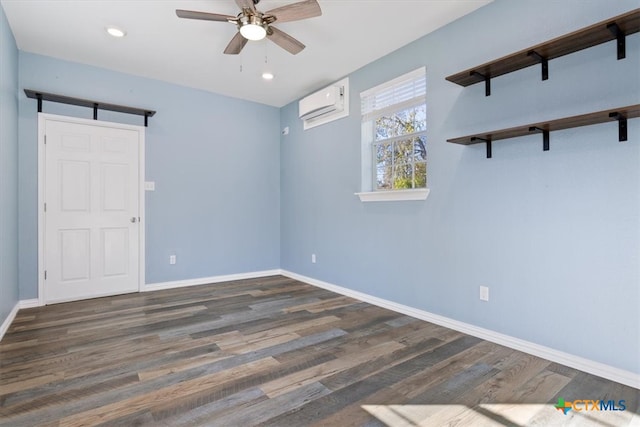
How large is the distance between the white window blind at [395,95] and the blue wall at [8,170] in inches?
133

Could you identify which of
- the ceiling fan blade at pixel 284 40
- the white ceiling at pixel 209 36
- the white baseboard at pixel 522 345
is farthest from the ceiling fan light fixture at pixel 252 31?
the white baseboard at pixel 522 345

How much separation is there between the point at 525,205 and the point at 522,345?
1031 mm

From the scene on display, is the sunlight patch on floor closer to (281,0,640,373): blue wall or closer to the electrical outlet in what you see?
(281,0,640,373): blue wall

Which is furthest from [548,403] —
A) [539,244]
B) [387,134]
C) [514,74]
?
[387,134]

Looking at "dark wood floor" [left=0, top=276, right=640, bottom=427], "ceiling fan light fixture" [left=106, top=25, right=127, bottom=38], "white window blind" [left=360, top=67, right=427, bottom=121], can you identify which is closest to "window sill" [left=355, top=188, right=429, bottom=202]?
"white window blind" [left=360, top=67, right=427, bottom=121]

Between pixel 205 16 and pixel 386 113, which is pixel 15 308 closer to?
pixel 205 16

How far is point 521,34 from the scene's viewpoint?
8.24 feet

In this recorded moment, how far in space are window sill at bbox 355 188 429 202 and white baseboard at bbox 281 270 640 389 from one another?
3.54 feet

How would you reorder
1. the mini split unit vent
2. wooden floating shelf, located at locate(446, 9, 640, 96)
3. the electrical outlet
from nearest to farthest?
wooden floating shelf, located at locate(446, 9, 640, 96) → the electrical outlet → the mini split unit vent

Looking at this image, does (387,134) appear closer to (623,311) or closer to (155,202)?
(623,311)

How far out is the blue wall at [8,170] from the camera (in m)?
2.87

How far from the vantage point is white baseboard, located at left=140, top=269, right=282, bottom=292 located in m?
4.38

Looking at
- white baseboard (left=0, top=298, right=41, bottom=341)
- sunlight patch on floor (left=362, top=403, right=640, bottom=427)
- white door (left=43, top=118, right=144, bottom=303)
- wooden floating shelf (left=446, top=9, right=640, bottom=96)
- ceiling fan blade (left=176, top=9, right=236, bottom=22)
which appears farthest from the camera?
white door (left=43, top=118, right=144, bottom=303)

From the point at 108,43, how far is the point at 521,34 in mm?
3761
